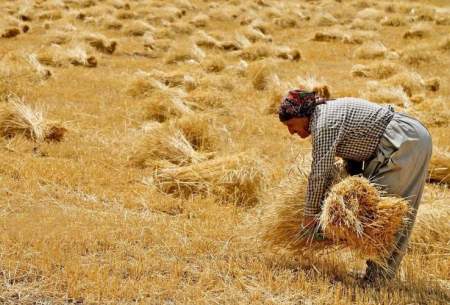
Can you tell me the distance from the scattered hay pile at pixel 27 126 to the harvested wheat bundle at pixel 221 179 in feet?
5.47

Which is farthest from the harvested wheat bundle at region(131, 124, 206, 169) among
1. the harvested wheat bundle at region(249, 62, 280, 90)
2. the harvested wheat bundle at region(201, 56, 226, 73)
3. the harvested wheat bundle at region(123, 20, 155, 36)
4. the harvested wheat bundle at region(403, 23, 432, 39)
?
the harvested wheat bundle at region(403, 23, 432, 39)

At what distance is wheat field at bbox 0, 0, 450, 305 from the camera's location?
396 cm

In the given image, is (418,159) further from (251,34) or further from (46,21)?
(46,21)

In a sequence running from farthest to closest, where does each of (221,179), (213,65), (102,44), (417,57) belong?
(102,44)
(417,57)
(213,65)
(221,179)

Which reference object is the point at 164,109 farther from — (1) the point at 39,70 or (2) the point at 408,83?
(2) the point at 408,83

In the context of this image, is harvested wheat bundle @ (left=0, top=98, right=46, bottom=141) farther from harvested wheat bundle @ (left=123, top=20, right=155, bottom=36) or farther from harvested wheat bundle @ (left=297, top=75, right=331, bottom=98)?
harvested wheat bundle @ (left=123, top=20, right=155, bottom=36)

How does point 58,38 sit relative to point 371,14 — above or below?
above

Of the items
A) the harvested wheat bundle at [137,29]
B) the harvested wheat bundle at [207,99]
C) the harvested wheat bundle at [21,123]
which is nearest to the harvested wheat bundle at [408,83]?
the harvested wheat bundle at [207,99]

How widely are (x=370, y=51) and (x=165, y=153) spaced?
9.00 metres

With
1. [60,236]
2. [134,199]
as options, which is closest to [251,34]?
[134,199]

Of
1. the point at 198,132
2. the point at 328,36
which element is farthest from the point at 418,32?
the point at 198,132

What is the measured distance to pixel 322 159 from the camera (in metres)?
3.76

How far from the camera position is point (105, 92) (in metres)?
9.85

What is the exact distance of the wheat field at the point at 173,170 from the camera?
3957 mm
